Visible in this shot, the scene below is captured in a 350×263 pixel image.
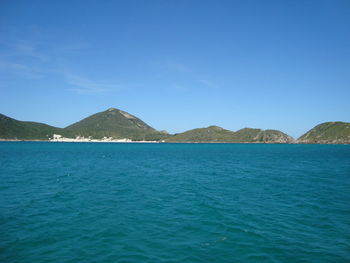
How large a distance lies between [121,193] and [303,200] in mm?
26555

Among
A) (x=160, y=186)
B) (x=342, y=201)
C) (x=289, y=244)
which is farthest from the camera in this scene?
(x=160, y=186)

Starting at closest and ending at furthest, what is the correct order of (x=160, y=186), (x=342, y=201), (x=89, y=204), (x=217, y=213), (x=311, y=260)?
(x=311, y=260), (x=217, y=213), (x=89, y=204), (x=342, y=201), (x=160, y=186)

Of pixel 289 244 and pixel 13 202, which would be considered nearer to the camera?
pixel 289 244

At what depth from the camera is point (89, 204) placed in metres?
30.2

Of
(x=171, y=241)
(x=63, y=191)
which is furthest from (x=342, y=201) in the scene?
(x=63, y=191)

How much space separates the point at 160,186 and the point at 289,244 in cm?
2699

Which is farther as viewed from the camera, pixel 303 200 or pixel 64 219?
pixel 303 200

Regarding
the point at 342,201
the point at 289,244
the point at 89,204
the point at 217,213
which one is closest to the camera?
the point at 289,244

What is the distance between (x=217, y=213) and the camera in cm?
2686

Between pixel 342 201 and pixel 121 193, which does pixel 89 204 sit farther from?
pixel 342 201

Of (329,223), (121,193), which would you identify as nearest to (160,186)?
(121,193)

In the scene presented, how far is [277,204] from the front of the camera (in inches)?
1225

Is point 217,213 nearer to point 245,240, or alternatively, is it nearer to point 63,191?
point 245,240

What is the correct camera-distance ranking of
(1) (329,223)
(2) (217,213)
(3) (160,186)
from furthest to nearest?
1. (3) (160,186)
2. (2) (217,213)
3. (1) (329,223)
